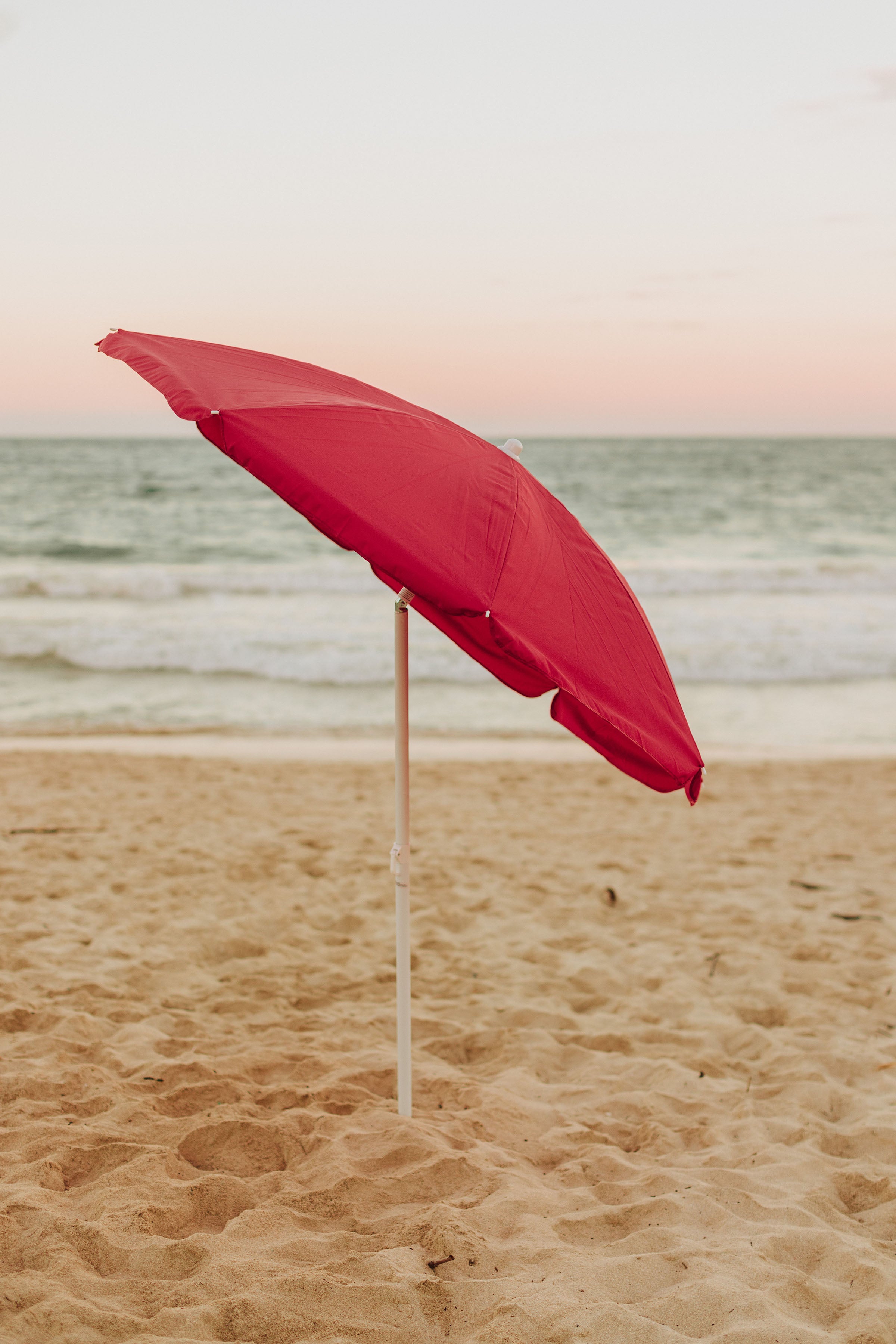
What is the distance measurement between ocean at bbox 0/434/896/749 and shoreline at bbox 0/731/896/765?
0.24m

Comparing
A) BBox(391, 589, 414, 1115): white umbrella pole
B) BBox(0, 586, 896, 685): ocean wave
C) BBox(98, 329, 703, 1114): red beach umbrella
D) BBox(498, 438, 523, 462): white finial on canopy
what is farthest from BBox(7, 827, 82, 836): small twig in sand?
BBox(0, 586, 896, 685): ocean wave

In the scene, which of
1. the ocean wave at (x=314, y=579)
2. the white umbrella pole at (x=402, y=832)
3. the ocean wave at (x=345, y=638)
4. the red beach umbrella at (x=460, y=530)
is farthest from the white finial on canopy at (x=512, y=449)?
the ocean wave at (x=314, y=579)

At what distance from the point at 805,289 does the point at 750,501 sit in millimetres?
9519

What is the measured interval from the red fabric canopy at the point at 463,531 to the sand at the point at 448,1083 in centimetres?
123

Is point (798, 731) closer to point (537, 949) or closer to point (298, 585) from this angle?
point (537, 949)

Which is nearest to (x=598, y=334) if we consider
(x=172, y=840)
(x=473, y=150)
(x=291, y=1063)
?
(x=473, y=150)

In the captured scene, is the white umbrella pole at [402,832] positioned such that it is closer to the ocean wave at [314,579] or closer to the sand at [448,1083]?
the sand at [448,1083]

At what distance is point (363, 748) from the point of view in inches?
350

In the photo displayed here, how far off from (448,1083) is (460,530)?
7.06ft

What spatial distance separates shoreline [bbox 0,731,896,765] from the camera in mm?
8539

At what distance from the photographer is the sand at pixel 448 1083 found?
2117 mm

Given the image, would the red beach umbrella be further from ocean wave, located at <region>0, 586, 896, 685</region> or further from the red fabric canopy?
ocean wave, located at <region>0, 586, 896, 685</region>

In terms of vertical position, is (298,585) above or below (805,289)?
below

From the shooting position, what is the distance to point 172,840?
5887 millimetres
